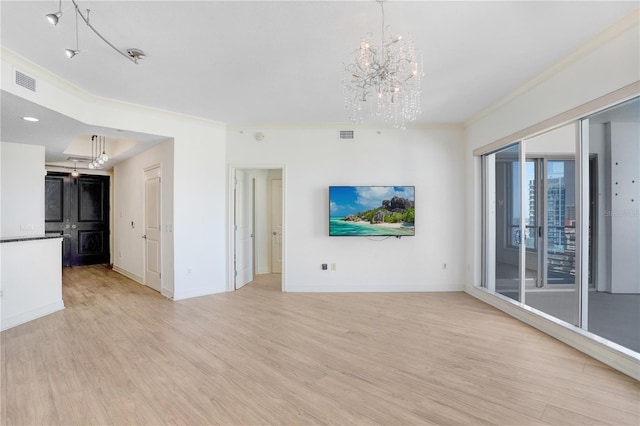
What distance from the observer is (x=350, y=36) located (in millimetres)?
2727

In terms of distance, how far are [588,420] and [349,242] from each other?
3.64 m

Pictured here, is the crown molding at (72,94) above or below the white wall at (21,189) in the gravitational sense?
above

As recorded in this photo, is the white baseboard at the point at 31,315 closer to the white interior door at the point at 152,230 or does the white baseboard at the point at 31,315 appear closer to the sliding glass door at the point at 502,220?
the white interior door at the point at 152,230

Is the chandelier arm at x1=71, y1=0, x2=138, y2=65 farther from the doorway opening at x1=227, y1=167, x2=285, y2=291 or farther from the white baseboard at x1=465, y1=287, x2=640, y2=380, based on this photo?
the white baseboard at x1=465, y1=287, x2=640, y2=380

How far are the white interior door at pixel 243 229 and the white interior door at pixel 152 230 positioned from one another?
132 centimetres

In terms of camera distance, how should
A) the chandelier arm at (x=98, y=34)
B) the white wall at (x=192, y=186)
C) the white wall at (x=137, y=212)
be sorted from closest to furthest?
the chandelier arm at (x=98, y=34) < the white wall at (x=192, y=186) < the white wall at (x=137, y=212)

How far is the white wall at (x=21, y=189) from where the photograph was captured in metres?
4.76

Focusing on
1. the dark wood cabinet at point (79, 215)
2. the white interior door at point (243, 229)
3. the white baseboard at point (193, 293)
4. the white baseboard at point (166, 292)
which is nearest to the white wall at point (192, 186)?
the white baseboard at point (193, 293)

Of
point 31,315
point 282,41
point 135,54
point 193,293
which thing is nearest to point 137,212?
point 193,293

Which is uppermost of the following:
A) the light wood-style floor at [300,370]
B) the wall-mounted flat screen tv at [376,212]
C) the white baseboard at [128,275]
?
the wall-mounted flat screen tv at [376,212]

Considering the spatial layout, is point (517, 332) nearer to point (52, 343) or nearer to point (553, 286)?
point (553, 286)

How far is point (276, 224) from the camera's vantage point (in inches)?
Answer: 272

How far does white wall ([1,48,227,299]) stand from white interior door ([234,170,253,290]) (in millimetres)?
263

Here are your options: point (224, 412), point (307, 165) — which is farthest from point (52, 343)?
point (307, 165)
